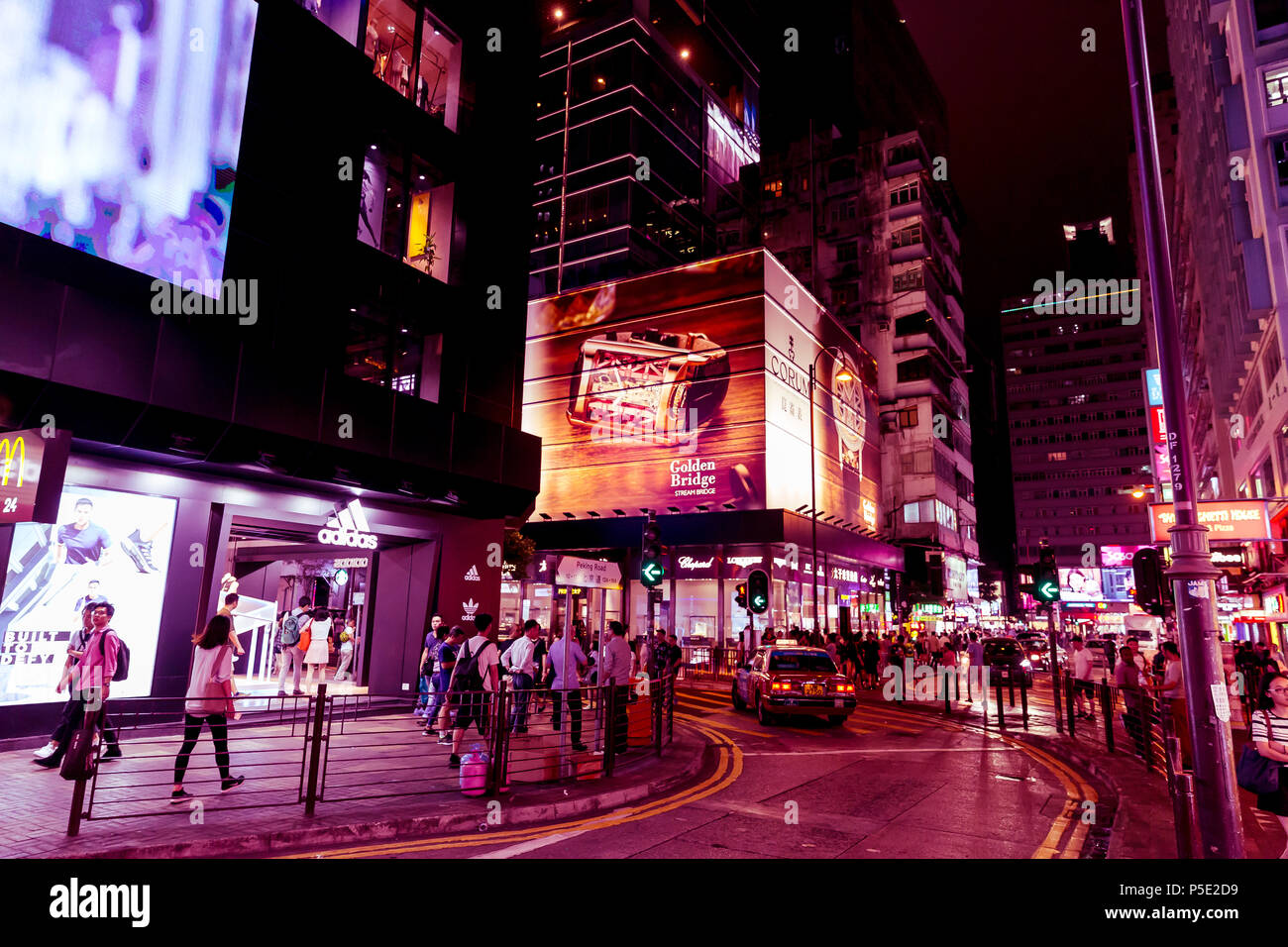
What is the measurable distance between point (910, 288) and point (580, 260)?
28.2m

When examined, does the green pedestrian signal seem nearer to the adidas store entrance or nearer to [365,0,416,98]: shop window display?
the adidas store entrance

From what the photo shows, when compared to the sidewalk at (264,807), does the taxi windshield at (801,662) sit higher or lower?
higher

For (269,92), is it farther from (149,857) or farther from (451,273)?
(149,857)

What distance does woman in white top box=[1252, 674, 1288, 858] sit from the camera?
18.7ft

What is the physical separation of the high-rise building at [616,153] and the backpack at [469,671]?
47.4m

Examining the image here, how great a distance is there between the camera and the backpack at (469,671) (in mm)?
11445

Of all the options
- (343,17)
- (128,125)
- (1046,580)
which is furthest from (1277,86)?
(128,125)

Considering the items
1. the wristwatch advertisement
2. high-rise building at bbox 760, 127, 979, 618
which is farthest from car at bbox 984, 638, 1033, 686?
high-rise building at bbox 760, 127, 979, 618

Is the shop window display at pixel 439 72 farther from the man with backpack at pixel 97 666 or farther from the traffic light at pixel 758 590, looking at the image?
the man with backpack at pixel 97 666

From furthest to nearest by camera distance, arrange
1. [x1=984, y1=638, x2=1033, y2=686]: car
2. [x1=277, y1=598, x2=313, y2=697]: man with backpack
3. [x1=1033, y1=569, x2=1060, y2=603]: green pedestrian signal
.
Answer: [x1=984, y1=638, x2=1033, y2=686]: car → [x1=1033, y1=569, x2=1060, y2=603]: green pedestrian signal → [x1=277, y1=598, x2=313, y2=697]: man with backpack

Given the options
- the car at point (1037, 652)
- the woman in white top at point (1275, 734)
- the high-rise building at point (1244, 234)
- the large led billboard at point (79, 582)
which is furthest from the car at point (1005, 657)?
the large led billboard at point (79, 582)

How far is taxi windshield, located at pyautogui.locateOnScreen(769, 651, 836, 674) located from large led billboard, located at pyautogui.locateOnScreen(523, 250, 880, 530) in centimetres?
2035

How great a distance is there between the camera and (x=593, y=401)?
146 feet

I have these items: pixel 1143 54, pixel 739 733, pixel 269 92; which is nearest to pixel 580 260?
pixel 269 92
